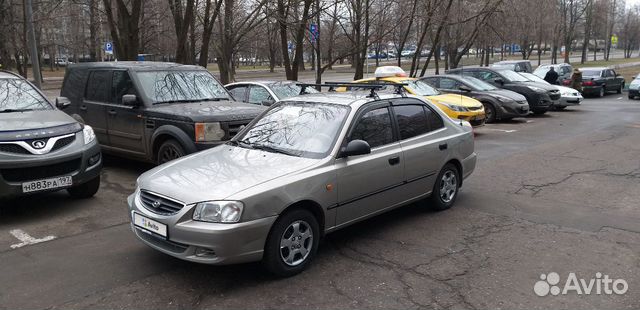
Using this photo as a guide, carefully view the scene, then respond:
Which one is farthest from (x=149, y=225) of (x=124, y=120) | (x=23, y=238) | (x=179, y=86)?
(x=179, y=86)

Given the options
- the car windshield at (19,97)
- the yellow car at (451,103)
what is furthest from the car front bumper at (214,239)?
the yellow car at (451,103)

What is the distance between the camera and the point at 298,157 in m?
4.77

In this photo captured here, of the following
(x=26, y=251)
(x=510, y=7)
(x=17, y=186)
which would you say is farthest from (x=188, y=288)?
(x=510, y=7)

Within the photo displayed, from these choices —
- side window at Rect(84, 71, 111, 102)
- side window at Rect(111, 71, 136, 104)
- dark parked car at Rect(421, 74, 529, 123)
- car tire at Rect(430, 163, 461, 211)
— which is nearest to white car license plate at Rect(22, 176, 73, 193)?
side window at Rect(111, 71, 136, 104)

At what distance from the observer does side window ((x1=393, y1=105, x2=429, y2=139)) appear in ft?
18.7

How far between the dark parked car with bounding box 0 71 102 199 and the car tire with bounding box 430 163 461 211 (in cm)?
419

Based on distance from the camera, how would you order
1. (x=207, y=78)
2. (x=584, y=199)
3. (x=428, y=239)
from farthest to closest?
(x=207, y=78) → (x=584, y=199) → (x=428, y=239)

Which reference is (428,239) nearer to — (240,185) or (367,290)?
(367,290)

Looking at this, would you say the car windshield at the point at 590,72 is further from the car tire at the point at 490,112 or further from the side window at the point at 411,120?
the side window at the point at 411,120

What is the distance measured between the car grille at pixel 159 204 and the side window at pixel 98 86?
15.3ft

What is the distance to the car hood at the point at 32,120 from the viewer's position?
606cm

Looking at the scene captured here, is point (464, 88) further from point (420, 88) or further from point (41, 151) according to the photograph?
point (41, 151)

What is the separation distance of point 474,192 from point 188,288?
4.47m

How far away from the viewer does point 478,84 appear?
16219mm
